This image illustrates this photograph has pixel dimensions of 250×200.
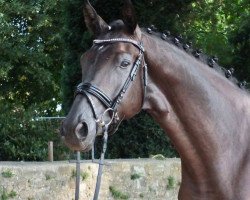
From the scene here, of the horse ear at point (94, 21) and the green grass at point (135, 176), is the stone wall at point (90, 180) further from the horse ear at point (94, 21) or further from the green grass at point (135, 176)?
the horse ear at point (94, 21)

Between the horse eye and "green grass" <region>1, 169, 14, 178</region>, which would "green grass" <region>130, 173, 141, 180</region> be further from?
the horse eye

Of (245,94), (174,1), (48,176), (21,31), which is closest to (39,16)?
(21,31)

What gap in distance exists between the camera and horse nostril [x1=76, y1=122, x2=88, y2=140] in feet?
10.2

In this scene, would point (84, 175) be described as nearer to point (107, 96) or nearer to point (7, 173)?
point (7, 173)

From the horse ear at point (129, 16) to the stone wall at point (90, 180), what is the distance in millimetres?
3625

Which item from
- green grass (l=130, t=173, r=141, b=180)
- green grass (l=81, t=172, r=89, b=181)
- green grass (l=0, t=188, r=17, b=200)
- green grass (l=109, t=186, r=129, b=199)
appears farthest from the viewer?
green grass (l=130, t=173, r=141, b=180)

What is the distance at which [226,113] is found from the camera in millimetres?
3611

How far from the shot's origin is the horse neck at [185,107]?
11.5 ft

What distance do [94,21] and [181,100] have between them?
65 cm

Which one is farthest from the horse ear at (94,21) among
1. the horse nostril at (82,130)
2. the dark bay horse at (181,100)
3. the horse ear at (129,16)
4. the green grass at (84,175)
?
the green grass at (84,175)

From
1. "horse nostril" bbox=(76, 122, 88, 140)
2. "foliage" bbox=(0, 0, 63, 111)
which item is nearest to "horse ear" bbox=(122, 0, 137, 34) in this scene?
"horse nostril" bbox=(76, 122, 88, 140)

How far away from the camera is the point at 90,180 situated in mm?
7293

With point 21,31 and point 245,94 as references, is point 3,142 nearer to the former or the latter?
point 21,31

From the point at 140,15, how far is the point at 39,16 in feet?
20.1
